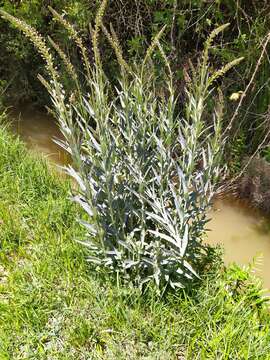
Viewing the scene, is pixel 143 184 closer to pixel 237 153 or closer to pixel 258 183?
pixel 258 183

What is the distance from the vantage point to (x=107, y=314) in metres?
2.48

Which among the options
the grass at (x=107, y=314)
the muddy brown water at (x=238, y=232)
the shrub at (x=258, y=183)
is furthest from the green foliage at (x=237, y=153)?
the grass at (x=107, y=314)

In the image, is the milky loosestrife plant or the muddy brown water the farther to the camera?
the muddy brown water

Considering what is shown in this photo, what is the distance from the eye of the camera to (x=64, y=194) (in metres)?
3.47

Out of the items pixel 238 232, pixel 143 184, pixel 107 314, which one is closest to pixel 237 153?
pixel 238 232

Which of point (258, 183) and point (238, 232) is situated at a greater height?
point (258, 183)

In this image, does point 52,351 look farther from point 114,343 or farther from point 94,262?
point 94,262

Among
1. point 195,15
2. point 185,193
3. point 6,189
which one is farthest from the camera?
point 195,15

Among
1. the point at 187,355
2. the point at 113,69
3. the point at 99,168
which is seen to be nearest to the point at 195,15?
the point at 113,69

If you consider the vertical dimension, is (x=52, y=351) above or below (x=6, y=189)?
below

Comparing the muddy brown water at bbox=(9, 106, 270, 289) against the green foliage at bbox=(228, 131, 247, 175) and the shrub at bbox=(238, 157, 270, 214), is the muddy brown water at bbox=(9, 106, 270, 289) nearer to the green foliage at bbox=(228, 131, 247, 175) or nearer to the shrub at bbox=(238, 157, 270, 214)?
the shrub at bbox=(238, 157, 270, 214)

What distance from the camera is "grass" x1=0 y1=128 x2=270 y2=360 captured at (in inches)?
92.5

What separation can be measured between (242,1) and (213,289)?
2547 mm

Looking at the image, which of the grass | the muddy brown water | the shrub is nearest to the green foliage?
the shrub
